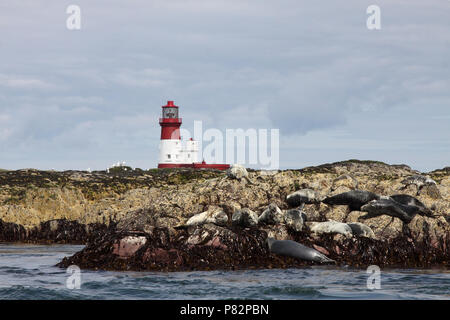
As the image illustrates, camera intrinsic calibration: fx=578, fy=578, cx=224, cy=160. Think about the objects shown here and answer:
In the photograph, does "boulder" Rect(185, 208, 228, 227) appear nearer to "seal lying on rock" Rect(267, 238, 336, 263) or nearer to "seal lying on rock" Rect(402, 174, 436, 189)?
"seal lying on rock" Rect(267, 238, 336, 263)

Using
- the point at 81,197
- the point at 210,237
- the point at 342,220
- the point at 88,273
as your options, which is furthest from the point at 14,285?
the point at 81,197

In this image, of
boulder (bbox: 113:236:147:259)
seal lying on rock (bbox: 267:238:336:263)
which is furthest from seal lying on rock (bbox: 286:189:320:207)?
boulder (bbox: 113:236:147:259)

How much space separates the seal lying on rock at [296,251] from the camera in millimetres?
18188

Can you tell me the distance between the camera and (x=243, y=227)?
20297mm

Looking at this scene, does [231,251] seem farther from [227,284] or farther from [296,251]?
[227,284]

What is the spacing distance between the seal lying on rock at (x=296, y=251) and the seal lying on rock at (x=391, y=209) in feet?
11.5

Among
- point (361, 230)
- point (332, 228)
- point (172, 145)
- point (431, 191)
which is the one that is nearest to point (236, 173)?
point (332, 228)

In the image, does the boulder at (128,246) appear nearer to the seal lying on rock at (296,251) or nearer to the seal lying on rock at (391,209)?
the seal lying on rock at (296,251)

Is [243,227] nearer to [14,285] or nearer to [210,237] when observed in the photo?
[210,237]

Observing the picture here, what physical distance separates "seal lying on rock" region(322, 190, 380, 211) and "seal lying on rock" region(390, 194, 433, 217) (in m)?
0.77

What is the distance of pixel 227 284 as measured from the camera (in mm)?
14688

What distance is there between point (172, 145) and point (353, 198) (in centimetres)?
4574

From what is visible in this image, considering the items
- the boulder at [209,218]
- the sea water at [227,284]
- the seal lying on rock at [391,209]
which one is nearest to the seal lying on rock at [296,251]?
the sea water at [227,284]

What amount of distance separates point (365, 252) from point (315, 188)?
5927mm
